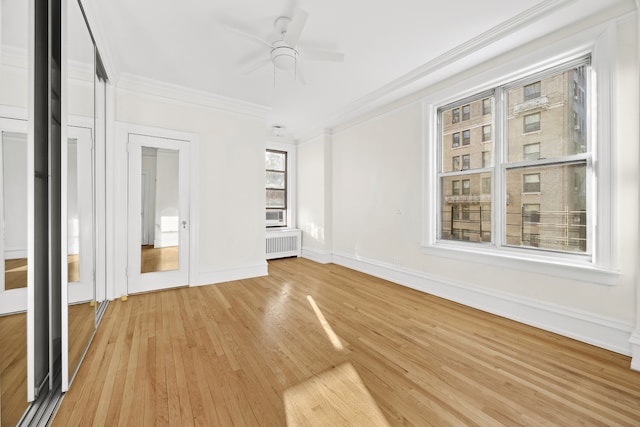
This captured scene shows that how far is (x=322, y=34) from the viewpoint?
273 cm

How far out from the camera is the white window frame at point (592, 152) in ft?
7.25

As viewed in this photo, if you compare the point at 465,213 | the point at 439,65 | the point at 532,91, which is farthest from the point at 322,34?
the point at 465,213

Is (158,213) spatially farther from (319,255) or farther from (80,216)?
(319,255)

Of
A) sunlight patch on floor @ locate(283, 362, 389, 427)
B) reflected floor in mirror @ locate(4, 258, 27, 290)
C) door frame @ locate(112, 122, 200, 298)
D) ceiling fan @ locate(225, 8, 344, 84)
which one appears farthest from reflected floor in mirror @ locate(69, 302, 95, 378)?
ceiling fan @ locate(225, 8, 344, 84)

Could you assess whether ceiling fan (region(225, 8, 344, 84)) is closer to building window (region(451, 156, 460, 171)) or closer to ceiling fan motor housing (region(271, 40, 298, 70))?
ceiling fan motor housing (region(271, 40, 298, 70))

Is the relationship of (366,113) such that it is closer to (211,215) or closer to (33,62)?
(211,215)

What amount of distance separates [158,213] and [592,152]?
4968 mm

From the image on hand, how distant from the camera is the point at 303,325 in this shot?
270 cm

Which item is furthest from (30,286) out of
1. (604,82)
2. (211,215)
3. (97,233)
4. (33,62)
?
(604,82)

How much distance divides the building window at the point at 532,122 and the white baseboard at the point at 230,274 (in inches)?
163

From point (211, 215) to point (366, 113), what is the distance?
10.5 ft

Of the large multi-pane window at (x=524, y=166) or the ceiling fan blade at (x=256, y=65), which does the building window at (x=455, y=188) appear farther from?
the ceiling fan blade at (x=256, y=65)

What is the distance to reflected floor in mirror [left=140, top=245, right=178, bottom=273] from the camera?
364 centimetres

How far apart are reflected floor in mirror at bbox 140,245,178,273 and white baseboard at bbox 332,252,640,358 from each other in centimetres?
338
